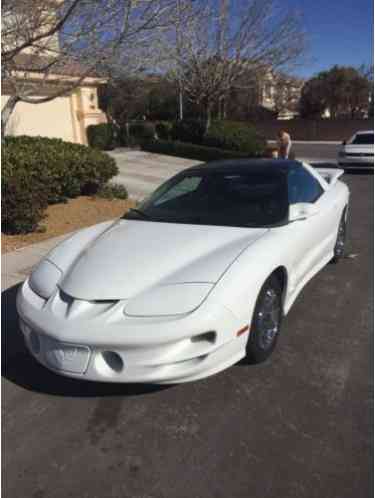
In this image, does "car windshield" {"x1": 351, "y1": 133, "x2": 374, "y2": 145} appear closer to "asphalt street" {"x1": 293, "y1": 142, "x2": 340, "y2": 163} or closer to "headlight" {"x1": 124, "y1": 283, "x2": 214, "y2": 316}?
"asphalt street" {"x1": 293, "y1": 142, "x2": 340, "y2": 163}

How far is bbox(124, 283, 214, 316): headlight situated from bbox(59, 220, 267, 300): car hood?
5 centimetres

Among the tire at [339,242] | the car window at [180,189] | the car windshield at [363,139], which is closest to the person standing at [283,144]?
the car windshield at [363,139]

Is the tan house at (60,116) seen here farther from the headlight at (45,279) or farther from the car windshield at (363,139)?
the headlight at (45,279)

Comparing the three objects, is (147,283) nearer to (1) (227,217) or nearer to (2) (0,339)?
(1) (227,217)

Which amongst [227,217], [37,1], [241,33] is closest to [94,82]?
[241,33]

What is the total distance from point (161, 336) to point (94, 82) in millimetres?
16491

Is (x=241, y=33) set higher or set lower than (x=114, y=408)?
higher

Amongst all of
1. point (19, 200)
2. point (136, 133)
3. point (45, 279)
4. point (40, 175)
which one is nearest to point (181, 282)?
point (45, 279)

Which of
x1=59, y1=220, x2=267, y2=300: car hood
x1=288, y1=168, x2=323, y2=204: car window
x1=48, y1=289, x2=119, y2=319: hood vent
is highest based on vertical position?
x1=288, y1=168, x2=323, y2=204: car window

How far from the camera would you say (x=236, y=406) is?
258 cm

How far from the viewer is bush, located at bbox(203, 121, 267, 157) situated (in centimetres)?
1816

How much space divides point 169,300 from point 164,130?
76.0ft

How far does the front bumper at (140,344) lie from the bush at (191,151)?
1481cm

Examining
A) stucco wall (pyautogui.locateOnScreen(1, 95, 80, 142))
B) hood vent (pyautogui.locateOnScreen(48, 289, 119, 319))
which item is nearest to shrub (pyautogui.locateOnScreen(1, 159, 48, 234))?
hood vent (pyautogui.locateOnScreen(48, 289, 119, 319))
